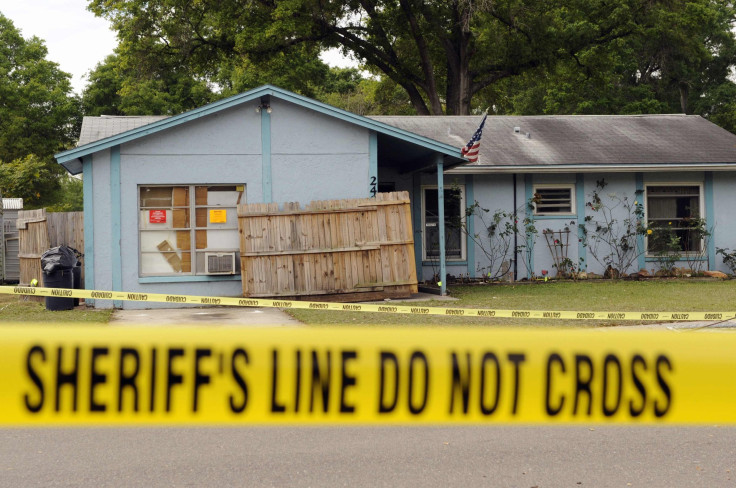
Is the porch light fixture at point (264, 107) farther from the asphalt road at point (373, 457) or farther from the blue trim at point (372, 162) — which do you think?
the asphalt road at point (373, 457)

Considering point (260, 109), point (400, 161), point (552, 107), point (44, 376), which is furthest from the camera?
point (552, 107)

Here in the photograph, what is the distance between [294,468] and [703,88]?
43.1 meters

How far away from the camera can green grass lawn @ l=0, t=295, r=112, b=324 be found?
11.8 m

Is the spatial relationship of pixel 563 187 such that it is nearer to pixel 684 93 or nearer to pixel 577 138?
pixel 577 138

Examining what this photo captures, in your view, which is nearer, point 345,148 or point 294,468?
point 294,468

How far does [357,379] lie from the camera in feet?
9.77

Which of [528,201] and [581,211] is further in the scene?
[581,211]

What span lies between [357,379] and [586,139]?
1853 centimetres

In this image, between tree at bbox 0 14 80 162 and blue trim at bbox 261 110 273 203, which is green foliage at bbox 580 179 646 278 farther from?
tree at bbox 0 14 80 162

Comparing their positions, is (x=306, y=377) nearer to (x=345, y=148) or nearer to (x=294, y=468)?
(x=294, y=468)

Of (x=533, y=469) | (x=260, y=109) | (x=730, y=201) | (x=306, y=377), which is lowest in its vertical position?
(x=533, y=469)

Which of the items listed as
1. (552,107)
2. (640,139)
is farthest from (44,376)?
(552,107)

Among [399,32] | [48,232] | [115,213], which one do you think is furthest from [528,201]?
[399,32]

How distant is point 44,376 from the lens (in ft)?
9.59
